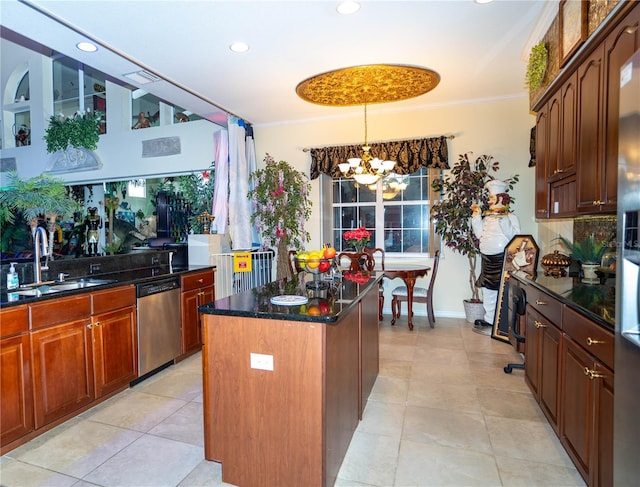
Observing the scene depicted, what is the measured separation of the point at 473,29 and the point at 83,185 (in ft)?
23.6

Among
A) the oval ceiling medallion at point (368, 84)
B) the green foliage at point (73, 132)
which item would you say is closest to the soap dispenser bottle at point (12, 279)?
the oval ceiling medallion at point (368, 84)

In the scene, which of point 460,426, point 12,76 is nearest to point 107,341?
point 460,426

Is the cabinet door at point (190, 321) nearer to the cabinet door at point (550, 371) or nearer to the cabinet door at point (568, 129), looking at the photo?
the cabinet door at point (550, 371)

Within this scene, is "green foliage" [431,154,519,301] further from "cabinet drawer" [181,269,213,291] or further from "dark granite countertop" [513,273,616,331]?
"cabinet drawer" [181,269,213,291]

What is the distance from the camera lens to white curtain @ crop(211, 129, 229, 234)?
201 inches

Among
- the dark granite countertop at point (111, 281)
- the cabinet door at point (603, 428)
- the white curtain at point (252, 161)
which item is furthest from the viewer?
the white curtain at point (252, 161)

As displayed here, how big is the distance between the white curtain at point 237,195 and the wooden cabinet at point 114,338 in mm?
2304

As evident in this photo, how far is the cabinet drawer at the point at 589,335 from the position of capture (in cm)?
143

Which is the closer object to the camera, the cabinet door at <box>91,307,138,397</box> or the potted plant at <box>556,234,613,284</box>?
the potted plant at <box>556,234,613,284</box>

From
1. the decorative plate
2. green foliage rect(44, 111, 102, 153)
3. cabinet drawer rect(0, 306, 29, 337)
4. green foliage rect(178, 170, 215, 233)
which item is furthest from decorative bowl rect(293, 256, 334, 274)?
green foliage rect(44, 111, 102, 153)

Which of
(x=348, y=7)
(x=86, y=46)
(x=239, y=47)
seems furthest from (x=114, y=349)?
(x=348, y=7)

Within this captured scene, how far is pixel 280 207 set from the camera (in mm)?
5051

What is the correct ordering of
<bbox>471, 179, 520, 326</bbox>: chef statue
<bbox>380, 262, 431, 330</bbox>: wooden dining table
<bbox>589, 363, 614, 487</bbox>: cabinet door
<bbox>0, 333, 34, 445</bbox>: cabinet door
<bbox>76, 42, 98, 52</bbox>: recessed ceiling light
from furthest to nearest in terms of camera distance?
<bbox>380, 262, 431, 330</bbox>: wooden dining table
<bbox>471, 179, 520, 326</bbox>: chef statue
<bbox>76, 42, 98, 52</bbox>: recessed ceiling light
<bbox>0, 333, 34, 445</bbox>: cabinet door
<bbox>589, 363, 614, 487</bbox>: cabinet door

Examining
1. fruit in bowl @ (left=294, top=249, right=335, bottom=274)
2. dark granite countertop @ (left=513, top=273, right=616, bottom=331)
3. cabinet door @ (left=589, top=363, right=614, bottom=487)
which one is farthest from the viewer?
fruit in bowl @ (left=294, top=249, right=335, bottom=274)
